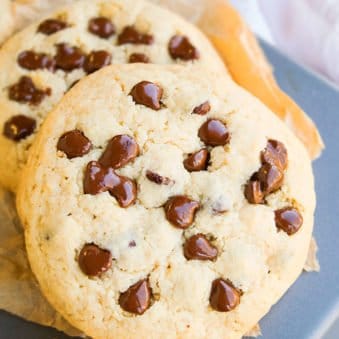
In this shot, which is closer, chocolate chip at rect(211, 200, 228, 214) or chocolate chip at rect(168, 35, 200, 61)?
chocolate chip at rect(211, 200, 228, 214)

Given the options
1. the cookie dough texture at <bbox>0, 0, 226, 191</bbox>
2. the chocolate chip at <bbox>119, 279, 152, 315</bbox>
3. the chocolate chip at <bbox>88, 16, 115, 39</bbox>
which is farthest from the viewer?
the chocolate chip at <bbox>88, 16, 115, 39</bbox>

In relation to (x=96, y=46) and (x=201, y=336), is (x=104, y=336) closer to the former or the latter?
(x=201, y=336)

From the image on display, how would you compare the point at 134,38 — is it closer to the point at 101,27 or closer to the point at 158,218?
the point at 101,27

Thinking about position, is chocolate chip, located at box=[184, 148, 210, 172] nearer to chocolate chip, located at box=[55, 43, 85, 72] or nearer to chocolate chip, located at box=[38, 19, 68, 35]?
chocolate chip, located at box=[55, 43, 85, 72]

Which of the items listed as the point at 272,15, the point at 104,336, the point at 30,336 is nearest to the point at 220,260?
the point at 104,336

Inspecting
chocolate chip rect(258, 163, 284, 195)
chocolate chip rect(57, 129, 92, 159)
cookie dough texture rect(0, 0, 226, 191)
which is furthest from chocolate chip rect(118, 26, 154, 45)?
chocolate chip rect(258, 163, 284, 195)

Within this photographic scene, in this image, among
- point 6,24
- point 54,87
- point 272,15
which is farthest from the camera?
point 272,15

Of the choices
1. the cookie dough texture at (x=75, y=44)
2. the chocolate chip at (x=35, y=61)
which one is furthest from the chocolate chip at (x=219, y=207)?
the chocolate chip at (x=35, y=61)
